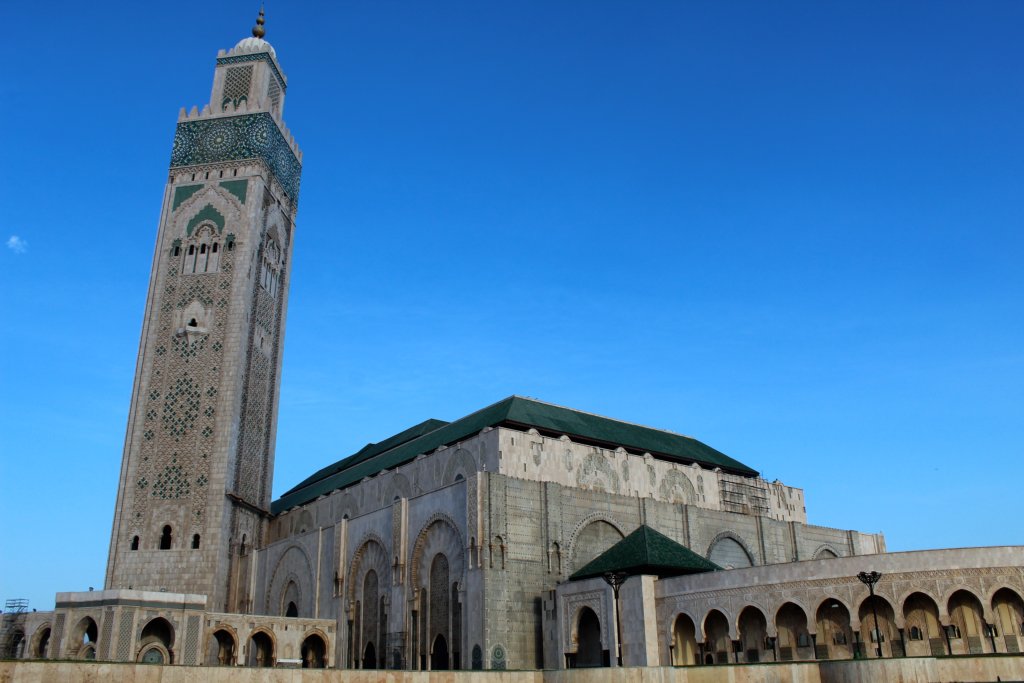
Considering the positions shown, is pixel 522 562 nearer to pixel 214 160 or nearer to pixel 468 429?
pixel 468 429

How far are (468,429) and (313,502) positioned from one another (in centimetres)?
1329

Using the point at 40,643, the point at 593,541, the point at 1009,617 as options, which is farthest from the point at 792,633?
the point at 40,643

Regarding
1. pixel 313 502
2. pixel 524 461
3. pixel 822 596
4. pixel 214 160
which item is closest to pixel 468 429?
pixel 524 461

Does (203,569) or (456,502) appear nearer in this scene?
(456,502)

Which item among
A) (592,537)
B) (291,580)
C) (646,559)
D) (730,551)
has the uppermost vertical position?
(592,537)

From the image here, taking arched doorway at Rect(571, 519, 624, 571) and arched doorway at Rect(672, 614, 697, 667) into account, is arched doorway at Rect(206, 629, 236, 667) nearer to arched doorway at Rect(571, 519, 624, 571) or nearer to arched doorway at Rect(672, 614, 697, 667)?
arched doorway at Rect(571, 519, 624, 571)

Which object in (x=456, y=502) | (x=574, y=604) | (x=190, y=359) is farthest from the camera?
(x=190, y=359)

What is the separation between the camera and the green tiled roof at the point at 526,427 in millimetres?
35125

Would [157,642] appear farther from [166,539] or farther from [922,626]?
[922,626]

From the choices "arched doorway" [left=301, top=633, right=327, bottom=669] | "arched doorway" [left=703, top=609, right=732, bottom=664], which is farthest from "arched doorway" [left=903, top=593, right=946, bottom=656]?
"arched doorway" [left=301, top=633, right=327, bottom=669]

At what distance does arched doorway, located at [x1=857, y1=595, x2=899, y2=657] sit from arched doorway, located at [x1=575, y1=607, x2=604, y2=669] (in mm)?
8062

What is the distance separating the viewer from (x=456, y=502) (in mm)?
30125

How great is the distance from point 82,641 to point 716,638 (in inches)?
946

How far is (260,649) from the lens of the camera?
35.5m
